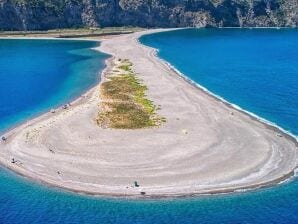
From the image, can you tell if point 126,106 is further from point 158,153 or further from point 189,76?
point 189,76

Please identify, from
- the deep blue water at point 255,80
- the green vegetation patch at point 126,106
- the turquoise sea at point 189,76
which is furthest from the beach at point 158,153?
the deep blue water at point 255,80

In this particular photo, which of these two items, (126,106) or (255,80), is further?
(255,80)

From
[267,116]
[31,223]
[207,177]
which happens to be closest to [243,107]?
[267,116]

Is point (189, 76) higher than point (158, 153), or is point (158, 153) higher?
point (158, 153)

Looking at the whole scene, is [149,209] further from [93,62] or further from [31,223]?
[93,62]

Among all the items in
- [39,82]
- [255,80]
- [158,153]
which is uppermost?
[158,153]

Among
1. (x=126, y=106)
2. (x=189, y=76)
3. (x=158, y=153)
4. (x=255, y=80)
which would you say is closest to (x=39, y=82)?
(x=189, y=76)

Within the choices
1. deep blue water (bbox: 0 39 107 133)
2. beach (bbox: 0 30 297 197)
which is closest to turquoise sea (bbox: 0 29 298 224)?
deep blue water (bbox: 0 39 107 133)
